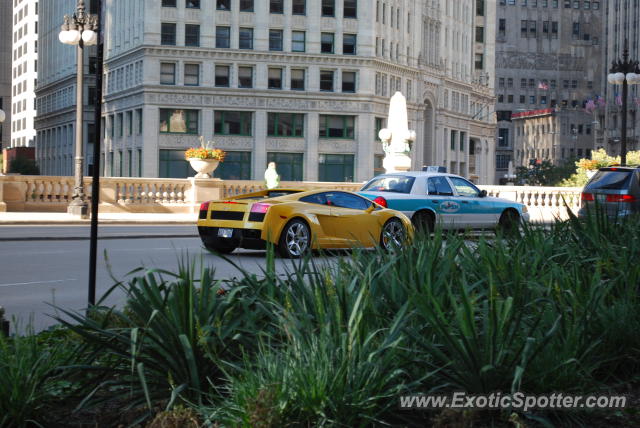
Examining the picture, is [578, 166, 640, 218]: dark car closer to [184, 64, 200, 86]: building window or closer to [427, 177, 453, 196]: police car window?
[427, 177, 453, 196]: police car window

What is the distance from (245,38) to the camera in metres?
86.6

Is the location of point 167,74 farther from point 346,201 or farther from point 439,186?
point 346,201

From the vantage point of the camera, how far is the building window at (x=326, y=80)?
88375 mm

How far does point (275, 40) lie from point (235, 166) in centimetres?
1110

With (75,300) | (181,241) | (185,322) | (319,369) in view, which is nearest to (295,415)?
(319,369)

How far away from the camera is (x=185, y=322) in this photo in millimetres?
5965

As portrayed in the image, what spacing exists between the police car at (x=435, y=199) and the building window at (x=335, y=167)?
62.0m

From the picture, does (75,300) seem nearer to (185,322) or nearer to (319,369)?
(185,322)

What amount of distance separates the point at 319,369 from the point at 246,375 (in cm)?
41

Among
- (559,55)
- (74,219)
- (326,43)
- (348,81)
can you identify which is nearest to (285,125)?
(348,81)

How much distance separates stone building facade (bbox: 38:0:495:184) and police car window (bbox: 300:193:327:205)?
209 feet

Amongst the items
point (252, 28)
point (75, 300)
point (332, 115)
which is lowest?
point (75, 300)

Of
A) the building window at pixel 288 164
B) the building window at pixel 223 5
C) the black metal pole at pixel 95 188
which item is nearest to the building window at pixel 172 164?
the building window at pixel 288 164

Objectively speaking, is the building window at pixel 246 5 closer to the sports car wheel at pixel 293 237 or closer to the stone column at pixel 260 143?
the stone column at pixel 260 143
